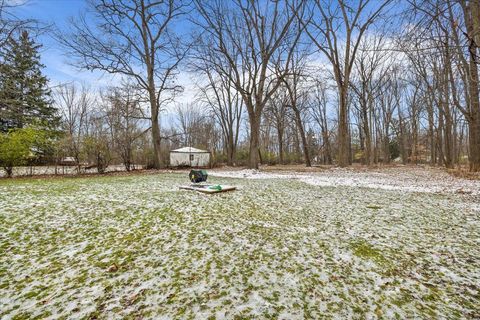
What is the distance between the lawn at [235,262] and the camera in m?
1.71

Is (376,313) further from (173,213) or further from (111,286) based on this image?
(173,213)

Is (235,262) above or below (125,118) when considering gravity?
below

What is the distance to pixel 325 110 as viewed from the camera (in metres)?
30.6

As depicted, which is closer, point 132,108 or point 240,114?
point 132,108

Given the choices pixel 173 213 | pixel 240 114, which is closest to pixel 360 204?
pixel 173 213

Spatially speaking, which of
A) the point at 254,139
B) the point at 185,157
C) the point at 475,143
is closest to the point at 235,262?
the point at 254,139

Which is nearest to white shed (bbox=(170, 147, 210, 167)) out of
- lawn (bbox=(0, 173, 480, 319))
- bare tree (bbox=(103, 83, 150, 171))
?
bare tree (bbox=(103, 83, 150, 171))

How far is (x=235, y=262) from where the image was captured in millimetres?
2371

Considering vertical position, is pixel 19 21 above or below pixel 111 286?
above

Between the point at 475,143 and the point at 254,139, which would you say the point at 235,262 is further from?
the point at 475,143

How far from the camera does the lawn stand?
1.71 metres

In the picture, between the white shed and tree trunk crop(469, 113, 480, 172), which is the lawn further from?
the white shed

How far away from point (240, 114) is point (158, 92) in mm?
11177

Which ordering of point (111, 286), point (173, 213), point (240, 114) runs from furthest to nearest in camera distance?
point (240, 114) → point (173, 213) → point (111, 286)
